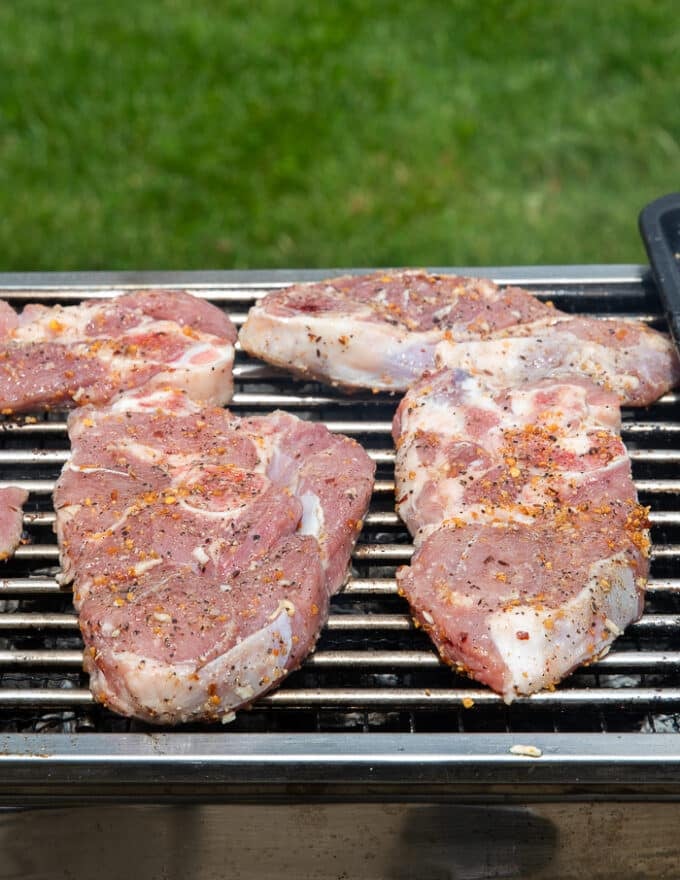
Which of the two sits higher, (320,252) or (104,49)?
(104,49)

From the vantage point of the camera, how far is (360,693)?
277 centimetres

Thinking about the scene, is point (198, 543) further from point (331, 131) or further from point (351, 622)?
point (331, 131)

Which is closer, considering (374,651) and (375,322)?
(374,651)

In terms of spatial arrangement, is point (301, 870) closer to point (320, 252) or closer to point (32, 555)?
point (32, 555)

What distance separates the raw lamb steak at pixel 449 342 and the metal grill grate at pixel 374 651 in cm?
15

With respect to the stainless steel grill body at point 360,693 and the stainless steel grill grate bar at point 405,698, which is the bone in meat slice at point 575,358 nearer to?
the stainless steel grill body at point 360,693

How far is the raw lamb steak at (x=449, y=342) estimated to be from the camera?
3.54 metres

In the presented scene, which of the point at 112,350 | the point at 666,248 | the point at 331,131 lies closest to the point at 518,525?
the point at 666,248

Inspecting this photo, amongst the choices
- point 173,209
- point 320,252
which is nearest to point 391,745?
point 320,252

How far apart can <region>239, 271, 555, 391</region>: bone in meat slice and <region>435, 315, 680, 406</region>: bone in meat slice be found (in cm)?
10

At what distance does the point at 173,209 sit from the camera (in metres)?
6.64

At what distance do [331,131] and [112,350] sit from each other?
3.95 metres

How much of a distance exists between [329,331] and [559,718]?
1.52 m

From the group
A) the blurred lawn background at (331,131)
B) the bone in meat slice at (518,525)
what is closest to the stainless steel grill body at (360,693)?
the bone in meat slice at (518,525)
